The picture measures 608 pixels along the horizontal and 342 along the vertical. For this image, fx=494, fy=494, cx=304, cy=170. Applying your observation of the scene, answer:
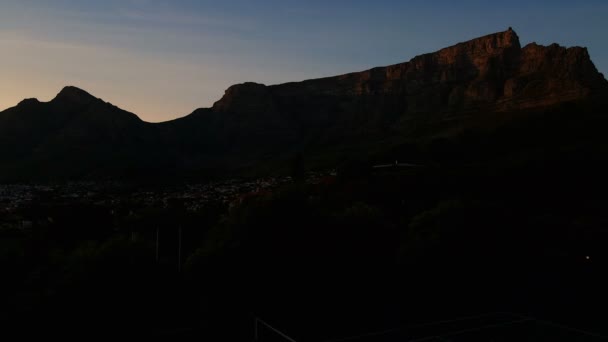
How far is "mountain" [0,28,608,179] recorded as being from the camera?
115438 millimetres

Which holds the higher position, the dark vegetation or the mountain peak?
the mountain peak

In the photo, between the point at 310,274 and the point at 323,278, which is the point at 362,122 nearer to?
the point at 323,278

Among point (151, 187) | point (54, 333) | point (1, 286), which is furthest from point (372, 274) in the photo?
point (151, 187)

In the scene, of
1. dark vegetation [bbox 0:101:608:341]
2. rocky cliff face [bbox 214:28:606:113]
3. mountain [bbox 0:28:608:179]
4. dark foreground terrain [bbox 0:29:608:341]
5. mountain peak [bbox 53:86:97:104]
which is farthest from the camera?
mountain peak [bbox 53:86:97:104]

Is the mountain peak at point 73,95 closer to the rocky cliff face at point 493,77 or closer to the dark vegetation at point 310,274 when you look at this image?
the rocky cliff face at point 493,77

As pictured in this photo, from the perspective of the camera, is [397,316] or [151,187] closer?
[397,316]

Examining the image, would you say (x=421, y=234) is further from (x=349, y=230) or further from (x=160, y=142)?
(x=160, y=142)

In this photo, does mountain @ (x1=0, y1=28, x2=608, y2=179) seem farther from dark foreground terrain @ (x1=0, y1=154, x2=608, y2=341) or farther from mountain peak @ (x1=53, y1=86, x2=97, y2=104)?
dark foreground terrain @ (x1=0, y1=154, x2=608, y2=341)

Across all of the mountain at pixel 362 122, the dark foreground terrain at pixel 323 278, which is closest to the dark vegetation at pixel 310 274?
the dark foreground terrain at pixel 323 278

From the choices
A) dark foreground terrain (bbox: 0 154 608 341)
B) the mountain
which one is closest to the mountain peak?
the mountain

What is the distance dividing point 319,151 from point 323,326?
12622cm

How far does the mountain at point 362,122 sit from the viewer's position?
115 m

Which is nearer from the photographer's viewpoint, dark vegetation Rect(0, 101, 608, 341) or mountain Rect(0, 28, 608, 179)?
dark vegetation Rect(0, 101, 608, 341)

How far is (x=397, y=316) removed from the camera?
784 inches
